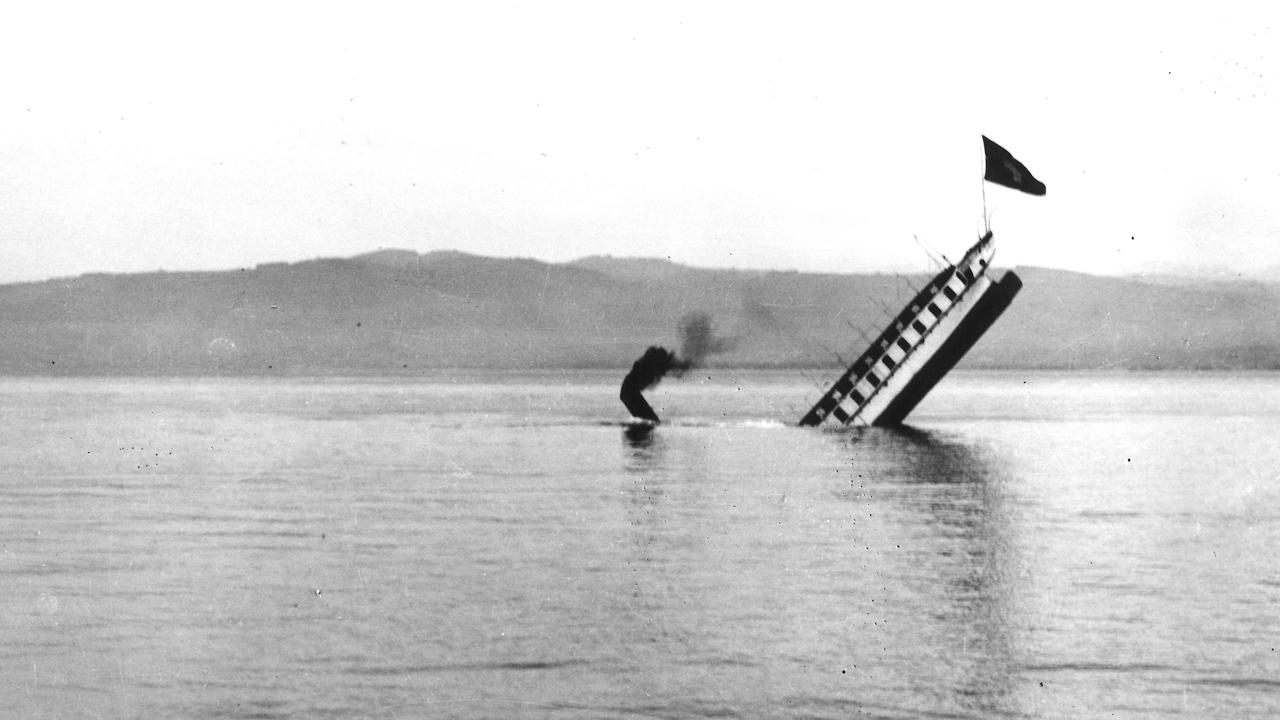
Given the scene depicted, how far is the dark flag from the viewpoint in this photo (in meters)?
40.2

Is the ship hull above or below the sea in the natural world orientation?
above

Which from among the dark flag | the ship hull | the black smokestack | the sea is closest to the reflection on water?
the sea

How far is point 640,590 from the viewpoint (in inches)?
696

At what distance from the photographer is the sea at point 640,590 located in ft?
41.5

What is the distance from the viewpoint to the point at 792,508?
89.9 ft

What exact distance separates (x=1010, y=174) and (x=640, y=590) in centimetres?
2597

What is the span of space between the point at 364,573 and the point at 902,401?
92.8 ft

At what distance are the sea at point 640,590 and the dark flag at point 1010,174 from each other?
24.5 feet

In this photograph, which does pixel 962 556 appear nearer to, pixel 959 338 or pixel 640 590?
pixel 640 590

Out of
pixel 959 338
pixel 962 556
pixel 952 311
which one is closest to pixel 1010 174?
pixel 952 311

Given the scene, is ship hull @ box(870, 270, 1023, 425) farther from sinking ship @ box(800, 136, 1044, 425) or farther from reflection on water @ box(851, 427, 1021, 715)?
reflection on water @ box(851, 427, 1021, 715)

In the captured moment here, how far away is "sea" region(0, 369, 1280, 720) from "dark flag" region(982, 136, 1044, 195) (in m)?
7.47

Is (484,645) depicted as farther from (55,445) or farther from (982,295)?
(55,445)

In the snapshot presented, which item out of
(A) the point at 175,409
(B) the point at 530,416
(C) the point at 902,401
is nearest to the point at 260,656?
(C) the point at 902,401
